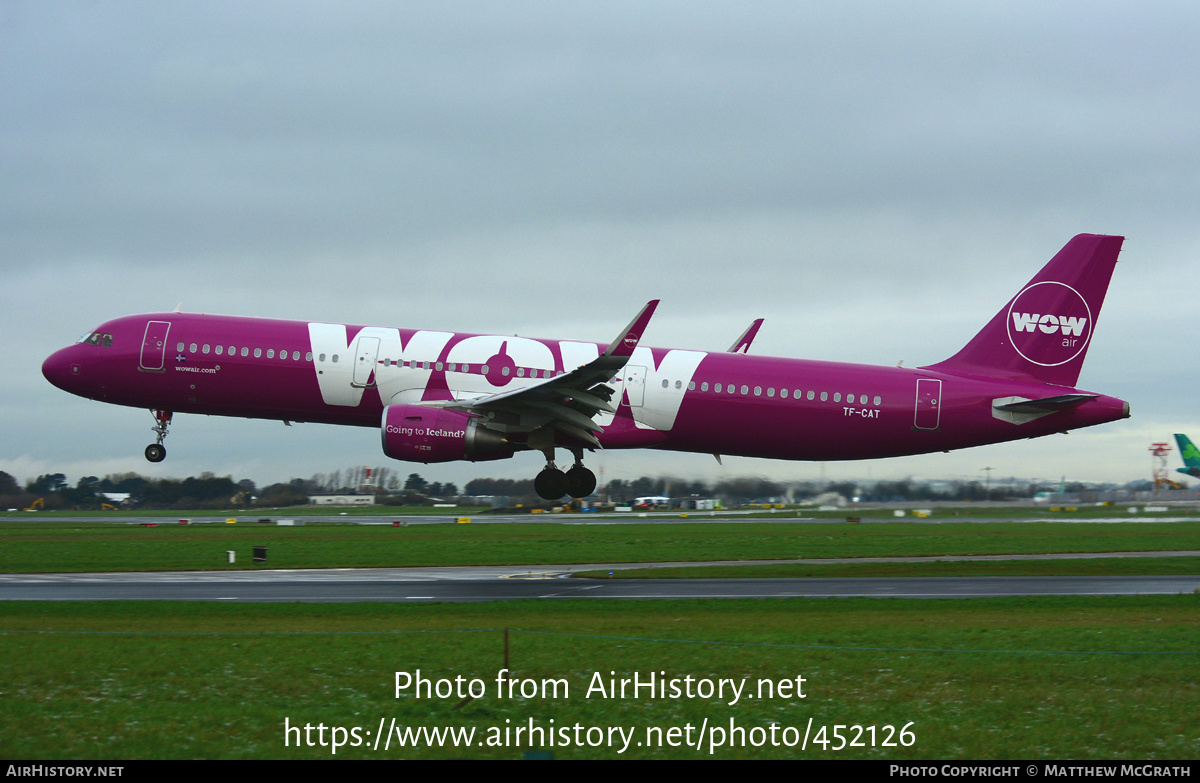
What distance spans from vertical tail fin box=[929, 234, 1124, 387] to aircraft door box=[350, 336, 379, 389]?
16.2 m

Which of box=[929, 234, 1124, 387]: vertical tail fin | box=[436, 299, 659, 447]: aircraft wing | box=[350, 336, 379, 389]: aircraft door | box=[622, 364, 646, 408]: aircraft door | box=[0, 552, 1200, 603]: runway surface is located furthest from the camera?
box=[929, 234, 1124, 387]: vertical tail fin

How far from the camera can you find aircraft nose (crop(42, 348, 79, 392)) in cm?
3123

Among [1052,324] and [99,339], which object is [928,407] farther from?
[99,339]

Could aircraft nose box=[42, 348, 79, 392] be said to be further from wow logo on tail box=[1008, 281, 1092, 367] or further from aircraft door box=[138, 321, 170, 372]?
wow logo on tail box=[1008, 281, 1092, 367]

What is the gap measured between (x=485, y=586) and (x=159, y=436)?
41.0ft

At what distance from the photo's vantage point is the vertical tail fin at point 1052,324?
3200cm

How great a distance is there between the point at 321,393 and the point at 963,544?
25456mm

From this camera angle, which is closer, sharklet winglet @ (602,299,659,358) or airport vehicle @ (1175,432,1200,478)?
sharklet winglet @ (602,299,659,358)

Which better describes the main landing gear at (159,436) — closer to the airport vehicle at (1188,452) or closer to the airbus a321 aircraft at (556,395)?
the airbus a321 aircraft at (556,395)

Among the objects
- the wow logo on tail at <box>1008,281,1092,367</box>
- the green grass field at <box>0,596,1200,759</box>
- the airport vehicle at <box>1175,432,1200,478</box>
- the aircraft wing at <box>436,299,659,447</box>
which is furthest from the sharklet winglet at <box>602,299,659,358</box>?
the airport vehicle at <box>1175,432,1200,478</box>

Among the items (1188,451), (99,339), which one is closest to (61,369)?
(99,339)

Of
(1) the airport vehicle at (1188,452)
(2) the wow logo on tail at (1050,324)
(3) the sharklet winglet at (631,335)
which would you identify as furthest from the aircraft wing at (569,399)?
(1) the airport vehicle at (1188,452)

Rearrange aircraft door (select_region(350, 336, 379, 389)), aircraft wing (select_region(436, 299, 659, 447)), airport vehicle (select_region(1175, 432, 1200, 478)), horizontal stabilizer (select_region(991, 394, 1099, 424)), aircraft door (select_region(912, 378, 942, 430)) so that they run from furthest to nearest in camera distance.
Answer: airport vehicle (select_region(1175, 432, 1200, 478)) → aircraft door (select_region(912, 378, 942, 430)) → horizontal stabilizer (select_region(991, 394, 1099, 424)) → aircraft door (select_region(350, 336, 379, 389)) → aircraft wing (select_region(436, 299, 659, 447))
